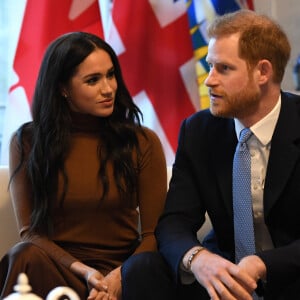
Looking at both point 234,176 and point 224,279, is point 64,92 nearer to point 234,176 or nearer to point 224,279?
point 234,176

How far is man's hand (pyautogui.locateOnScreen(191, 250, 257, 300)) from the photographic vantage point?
128cm

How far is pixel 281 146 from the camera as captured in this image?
149 centimetres

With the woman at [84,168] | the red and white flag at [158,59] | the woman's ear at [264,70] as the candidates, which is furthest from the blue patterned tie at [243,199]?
the red and white flag at [158,59]

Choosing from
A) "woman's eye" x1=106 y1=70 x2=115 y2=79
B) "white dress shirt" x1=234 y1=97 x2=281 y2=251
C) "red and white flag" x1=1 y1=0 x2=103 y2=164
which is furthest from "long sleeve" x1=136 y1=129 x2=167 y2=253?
"red and white flag" x1=1 y1=0 x2=103 y2=164

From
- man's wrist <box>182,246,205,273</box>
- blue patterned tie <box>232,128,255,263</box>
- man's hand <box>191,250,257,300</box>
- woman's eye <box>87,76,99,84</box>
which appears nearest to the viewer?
man's hand <box>191,250,257,300</box>

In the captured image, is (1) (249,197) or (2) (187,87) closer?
(1) (249,197)

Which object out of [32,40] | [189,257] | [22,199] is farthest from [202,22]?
[189,257]

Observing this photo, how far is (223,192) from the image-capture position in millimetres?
1553

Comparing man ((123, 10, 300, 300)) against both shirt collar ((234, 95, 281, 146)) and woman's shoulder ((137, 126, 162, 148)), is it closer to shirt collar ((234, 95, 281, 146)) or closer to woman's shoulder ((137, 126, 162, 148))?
shirt collar ((234, 95, 281, 146))

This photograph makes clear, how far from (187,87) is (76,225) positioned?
740 millimetres

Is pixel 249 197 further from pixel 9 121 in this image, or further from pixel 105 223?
pixel 9 121

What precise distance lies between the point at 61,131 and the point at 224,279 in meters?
0.70

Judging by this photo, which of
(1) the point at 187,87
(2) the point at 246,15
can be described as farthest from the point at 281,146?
(1) the point at 187,87

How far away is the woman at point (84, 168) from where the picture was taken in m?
1.69
